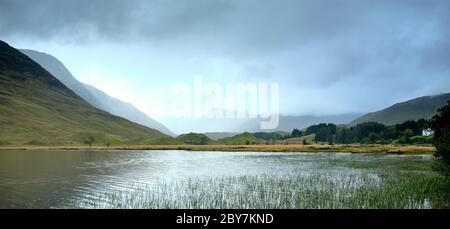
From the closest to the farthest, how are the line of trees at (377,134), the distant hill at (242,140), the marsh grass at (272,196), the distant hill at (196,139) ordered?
the marsh grass at (272,196) → the line of trees at (377,134) → the distant hill at (242,140) → the distant hill at (196,139)

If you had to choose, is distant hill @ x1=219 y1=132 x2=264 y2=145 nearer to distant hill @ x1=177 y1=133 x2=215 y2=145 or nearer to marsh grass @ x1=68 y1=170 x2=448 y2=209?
distant hill @ x1=177 y1=133 x2=215 y2=145

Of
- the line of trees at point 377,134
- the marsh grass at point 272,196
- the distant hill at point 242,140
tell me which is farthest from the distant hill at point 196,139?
the marsh grass at point 272,196

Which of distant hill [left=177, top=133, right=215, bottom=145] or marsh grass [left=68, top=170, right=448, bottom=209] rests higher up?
distant hill [left=177, top=133, right=215, bottom=145]

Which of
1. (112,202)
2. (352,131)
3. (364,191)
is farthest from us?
(352,131)

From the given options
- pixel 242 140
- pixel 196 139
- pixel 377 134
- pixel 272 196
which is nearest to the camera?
pixel 272 196

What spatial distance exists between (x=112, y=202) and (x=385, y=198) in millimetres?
15215

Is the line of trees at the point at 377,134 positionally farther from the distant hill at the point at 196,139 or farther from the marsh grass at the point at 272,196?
the marsh grass at the point at 272,196

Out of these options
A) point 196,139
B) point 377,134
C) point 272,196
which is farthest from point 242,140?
point 272,196

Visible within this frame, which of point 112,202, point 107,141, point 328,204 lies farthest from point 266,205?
point 107,141

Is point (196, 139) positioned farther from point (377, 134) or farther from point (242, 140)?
point (377, 134)

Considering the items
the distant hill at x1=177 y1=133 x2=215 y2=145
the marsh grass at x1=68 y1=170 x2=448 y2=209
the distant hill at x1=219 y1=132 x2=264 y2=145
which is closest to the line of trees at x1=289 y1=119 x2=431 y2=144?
the distant hill at x1=219 y1=132 x2=264 y2=145
